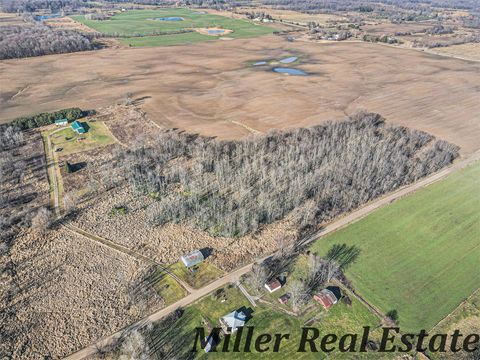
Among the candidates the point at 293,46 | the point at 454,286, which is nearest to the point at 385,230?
the point at 454,286

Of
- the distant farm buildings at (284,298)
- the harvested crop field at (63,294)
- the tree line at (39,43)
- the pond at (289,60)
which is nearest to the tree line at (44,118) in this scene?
the harvested crop field at (63,294)

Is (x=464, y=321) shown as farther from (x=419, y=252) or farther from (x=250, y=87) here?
(x=250, y=87)

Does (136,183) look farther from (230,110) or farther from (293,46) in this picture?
(293,46)

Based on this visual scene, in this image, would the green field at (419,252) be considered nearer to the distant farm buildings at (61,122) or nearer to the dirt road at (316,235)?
the dirt road at (316,235)

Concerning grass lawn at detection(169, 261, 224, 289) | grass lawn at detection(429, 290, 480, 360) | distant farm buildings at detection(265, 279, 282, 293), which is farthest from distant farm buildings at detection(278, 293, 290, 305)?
grass lawn at detection(429, 290, 480, 360)

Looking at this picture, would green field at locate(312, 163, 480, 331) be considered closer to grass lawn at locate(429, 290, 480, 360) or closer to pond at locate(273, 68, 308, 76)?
grass lawn at locate(429, 290, 480, 360)

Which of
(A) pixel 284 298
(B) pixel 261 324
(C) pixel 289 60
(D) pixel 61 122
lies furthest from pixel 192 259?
(C) pixel 289 60
